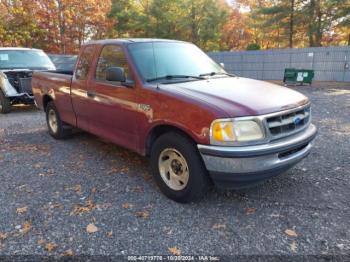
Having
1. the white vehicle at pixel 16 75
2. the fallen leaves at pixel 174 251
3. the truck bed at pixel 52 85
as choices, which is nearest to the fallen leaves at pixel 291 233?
the fallen leaves at pixel 174 251

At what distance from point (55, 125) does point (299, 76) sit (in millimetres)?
14246

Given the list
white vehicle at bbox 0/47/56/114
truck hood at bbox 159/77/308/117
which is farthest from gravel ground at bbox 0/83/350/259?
white vehicle at bbox 0/47/56/114

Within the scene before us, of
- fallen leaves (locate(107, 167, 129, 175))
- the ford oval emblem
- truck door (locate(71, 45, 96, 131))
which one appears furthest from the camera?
truck door (locate(71, 45, 96, 131))

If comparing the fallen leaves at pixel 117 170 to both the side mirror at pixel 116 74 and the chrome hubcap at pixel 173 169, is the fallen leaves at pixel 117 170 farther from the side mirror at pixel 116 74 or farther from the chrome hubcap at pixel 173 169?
the side mirror at pixel 116 74

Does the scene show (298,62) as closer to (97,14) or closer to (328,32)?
(328,32)

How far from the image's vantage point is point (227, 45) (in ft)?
133

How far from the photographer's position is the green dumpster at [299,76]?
16.5 m

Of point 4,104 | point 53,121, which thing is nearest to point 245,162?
point 53,121

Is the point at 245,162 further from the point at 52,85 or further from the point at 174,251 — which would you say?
the point at 52,85

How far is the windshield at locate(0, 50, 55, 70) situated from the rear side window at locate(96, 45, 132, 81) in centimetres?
620

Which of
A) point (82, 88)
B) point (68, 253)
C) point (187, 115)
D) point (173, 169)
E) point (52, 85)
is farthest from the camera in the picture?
point (52, 85)

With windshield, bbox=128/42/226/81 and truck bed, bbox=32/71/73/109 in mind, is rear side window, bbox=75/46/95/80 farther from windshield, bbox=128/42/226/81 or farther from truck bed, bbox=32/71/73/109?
windshield, bbox=128/42/226/81

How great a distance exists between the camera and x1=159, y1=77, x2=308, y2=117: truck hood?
10.0 feet

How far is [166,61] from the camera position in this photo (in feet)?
13.7
